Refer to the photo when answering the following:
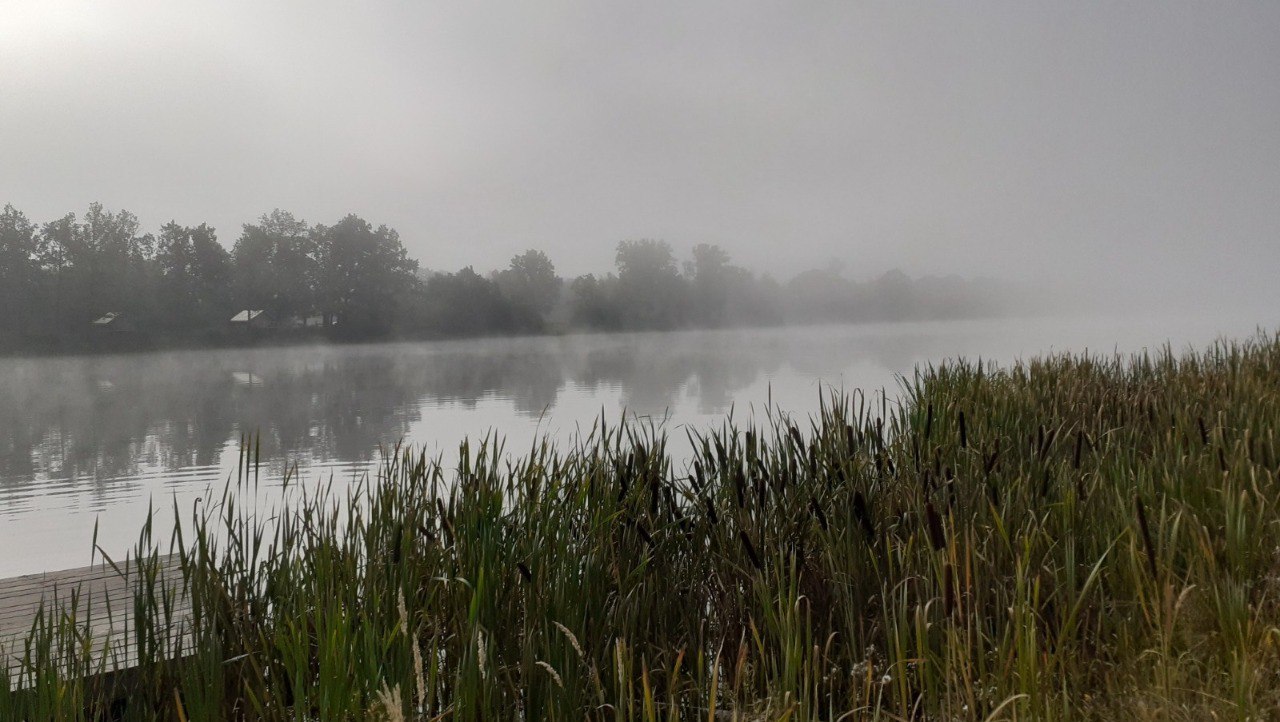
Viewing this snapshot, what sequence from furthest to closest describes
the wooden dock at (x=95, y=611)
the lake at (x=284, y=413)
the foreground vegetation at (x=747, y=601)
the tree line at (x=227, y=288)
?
the tree line at (x=227, y=288)
the lake at (x=284, y=413)
the wooden dock at (x=95, y=611)
the foreground vegetation at (x=747, y=601)

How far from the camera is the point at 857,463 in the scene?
11.1 ft

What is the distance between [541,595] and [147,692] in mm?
1076

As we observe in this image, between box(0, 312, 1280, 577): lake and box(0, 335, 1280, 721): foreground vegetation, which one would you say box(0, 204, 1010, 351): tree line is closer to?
box(0, 312, 1280, 577): lake

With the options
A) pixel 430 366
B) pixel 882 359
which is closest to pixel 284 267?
pixel 430 366

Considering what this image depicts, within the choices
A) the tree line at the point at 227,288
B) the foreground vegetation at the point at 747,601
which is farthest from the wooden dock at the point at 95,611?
the tree line at the point at 227,288

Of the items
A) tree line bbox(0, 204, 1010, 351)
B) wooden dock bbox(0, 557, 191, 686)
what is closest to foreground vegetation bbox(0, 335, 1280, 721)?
wooden dock bbox(0, 557, 191, 686)

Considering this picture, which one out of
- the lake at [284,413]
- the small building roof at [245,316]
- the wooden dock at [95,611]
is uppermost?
the small building roof at [245,316]

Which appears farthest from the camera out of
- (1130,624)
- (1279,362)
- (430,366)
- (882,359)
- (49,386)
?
(430,366)

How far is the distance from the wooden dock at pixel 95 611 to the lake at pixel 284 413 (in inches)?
15.1

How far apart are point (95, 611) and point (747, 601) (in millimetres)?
2401

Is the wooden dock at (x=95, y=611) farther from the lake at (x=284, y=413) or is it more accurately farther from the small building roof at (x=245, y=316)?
the small building roof at (x=245, y=316)

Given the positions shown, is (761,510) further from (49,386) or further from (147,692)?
(49,386)

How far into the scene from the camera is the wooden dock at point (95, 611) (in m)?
2.35

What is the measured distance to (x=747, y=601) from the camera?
3.13 meters
